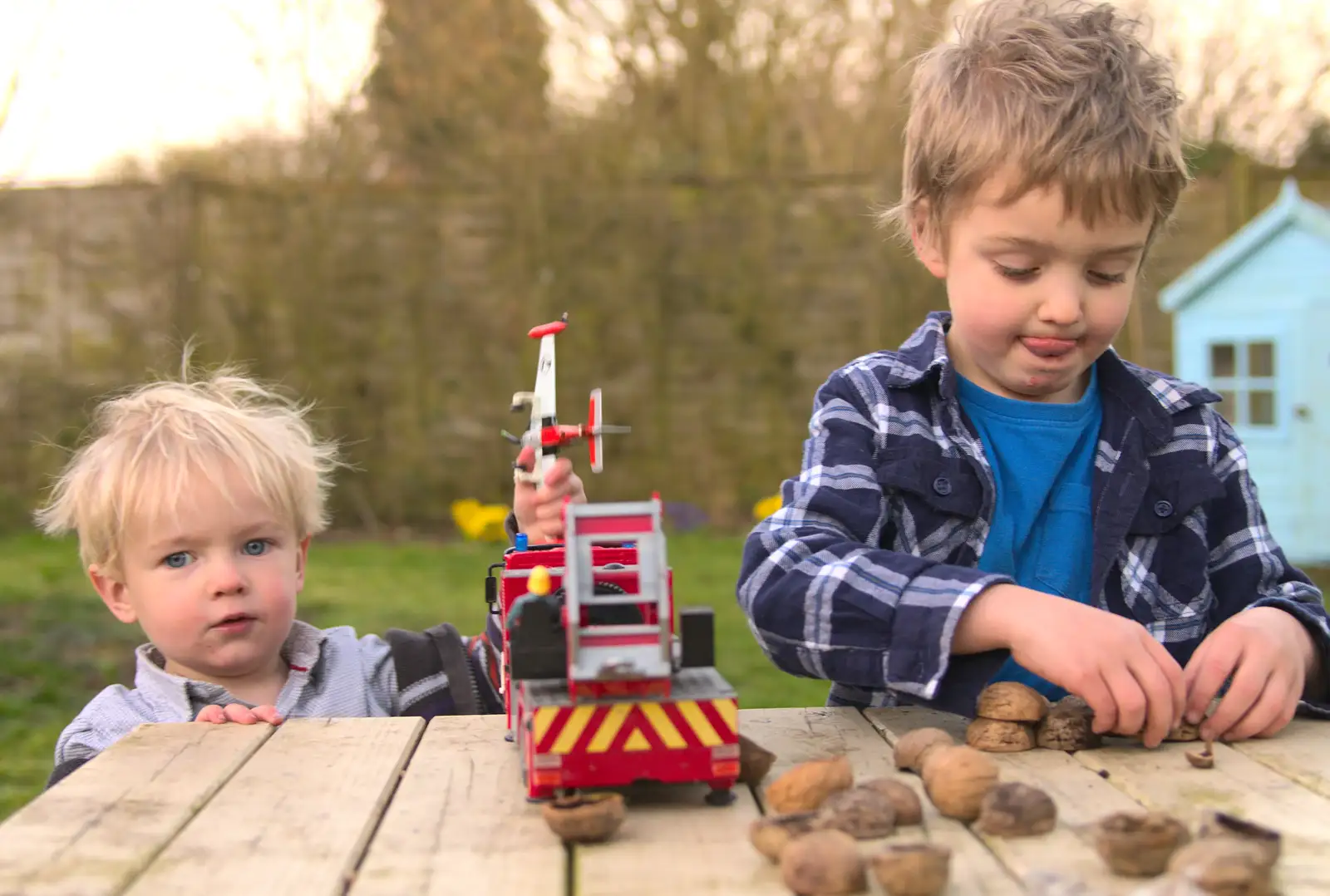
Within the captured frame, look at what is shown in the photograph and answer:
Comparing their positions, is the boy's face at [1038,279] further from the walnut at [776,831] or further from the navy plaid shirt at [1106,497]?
the walnut at [776,831]

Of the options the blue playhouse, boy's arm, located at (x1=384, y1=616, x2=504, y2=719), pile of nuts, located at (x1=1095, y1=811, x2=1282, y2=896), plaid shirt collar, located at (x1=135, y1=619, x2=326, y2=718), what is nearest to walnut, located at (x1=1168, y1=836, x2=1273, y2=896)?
pile of nuts, located at (x1=1095, y1=811, x2=1282, y2=896)

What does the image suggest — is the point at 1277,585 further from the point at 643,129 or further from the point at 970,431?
the point at 643,129

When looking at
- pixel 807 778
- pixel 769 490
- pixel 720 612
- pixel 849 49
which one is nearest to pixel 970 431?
pixel 807 778

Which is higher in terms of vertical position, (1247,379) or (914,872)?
(1247,379)

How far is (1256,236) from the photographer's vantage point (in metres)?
6.81

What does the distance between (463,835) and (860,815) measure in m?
0.38

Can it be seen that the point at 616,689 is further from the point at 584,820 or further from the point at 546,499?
the point at 546,499

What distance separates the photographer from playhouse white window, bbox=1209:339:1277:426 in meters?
6.96

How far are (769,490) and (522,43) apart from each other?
4220 mm

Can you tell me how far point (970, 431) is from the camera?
2.19 m

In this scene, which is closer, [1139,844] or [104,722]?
[1139,844]

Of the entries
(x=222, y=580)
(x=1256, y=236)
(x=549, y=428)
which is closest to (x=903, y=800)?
(x=549, y=428)

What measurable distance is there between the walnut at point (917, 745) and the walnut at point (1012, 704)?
9 cm

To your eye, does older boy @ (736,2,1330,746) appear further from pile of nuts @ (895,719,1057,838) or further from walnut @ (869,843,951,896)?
walnut @ (869,843,951,896)
